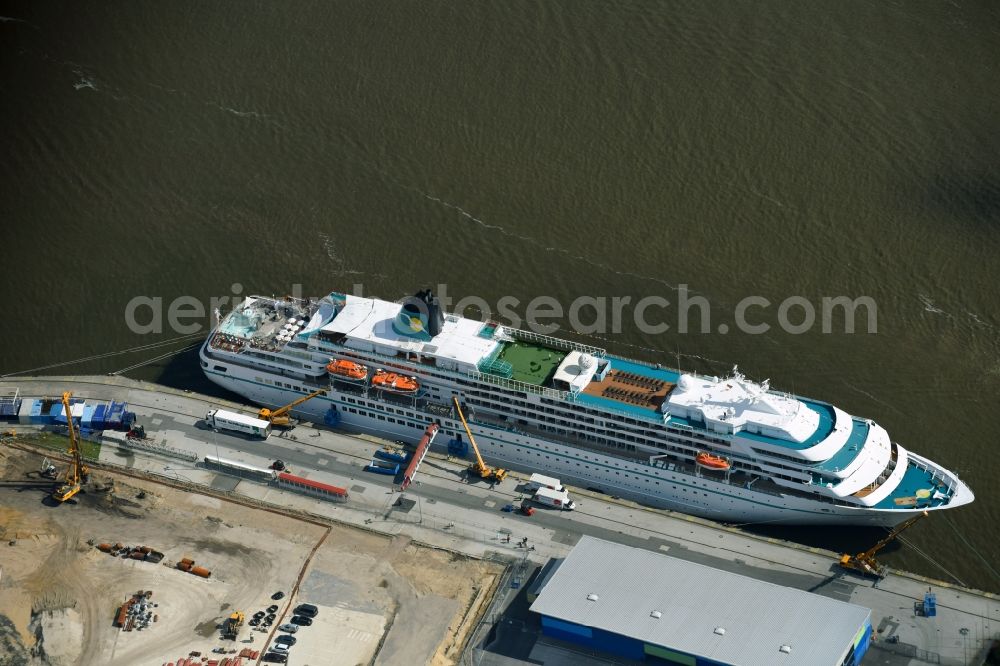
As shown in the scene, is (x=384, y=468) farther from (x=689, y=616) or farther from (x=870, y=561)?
(x=870, y=561)

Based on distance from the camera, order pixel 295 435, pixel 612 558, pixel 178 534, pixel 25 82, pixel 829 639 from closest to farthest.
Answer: pixel 829 639 → pixel 612 558 → pixel 178 534 → pixel 295 435 → pixel 25 82

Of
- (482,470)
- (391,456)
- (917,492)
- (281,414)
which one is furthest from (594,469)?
(281,414)

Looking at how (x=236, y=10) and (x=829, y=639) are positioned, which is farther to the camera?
(x=236, y=10)

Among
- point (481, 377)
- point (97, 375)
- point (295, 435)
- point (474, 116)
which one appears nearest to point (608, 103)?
point (474, 116)

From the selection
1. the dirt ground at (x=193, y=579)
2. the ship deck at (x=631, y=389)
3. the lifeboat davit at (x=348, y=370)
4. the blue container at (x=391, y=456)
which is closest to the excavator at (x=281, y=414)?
the lifeboat davit at (x=348, y=370)

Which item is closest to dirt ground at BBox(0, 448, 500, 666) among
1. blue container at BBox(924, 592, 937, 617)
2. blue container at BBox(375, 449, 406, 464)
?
blue container at BBox(375, 449, 406, 464)

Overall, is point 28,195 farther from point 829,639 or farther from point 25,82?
point 829,639
